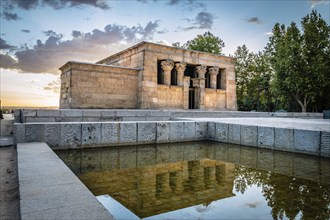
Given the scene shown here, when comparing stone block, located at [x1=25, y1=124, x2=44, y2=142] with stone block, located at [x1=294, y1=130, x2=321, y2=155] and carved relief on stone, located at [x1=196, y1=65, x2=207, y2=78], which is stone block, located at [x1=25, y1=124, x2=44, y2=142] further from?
carved relief on stone, located at [x1=196, y1=65, x2=207, y2=78]

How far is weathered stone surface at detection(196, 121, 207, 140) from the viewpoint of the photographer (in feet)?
30.1

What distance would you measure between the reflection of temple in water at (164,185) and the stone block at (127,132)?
2.56 meters

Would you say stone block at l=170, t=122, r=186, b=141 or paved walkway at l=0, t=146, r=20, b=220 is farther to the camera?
stone block at l=170, t=122, r=186, b=141

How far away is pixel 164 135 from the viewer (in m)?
8.45

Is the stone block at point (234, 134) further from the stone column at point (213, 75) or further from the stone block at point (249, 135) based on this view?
the stone column at point (213, 75)

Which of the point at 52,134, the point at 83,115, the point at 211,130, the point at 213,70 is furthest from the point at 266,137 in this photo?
the point at 213,70

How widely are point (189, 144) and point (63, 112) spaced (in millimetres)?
6236

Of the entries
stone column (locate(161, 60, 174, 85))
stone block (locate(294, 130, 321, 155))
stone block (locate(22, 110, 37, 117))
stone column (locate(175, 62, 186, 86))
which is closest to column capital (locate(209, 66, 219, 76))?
stone column (locate(175, 62, 186, 86))

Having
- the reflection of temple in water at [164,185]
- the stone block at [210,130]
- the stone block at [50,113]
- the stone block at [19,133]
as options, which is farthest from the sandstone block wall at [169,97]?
the reflection of temple in water at [164,185]

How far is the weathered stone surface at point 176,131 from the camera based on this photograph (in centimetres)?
860

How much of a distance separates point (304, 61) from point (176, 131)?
2694 centimetres

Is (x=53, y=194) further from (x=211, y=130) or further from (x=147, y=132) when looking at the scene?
(x=211, y=130)

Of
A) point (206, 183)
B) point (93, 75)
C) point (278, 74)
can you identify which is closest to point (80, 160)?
point (206, 183)

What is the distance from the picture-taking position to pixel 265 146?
25.4 ft
